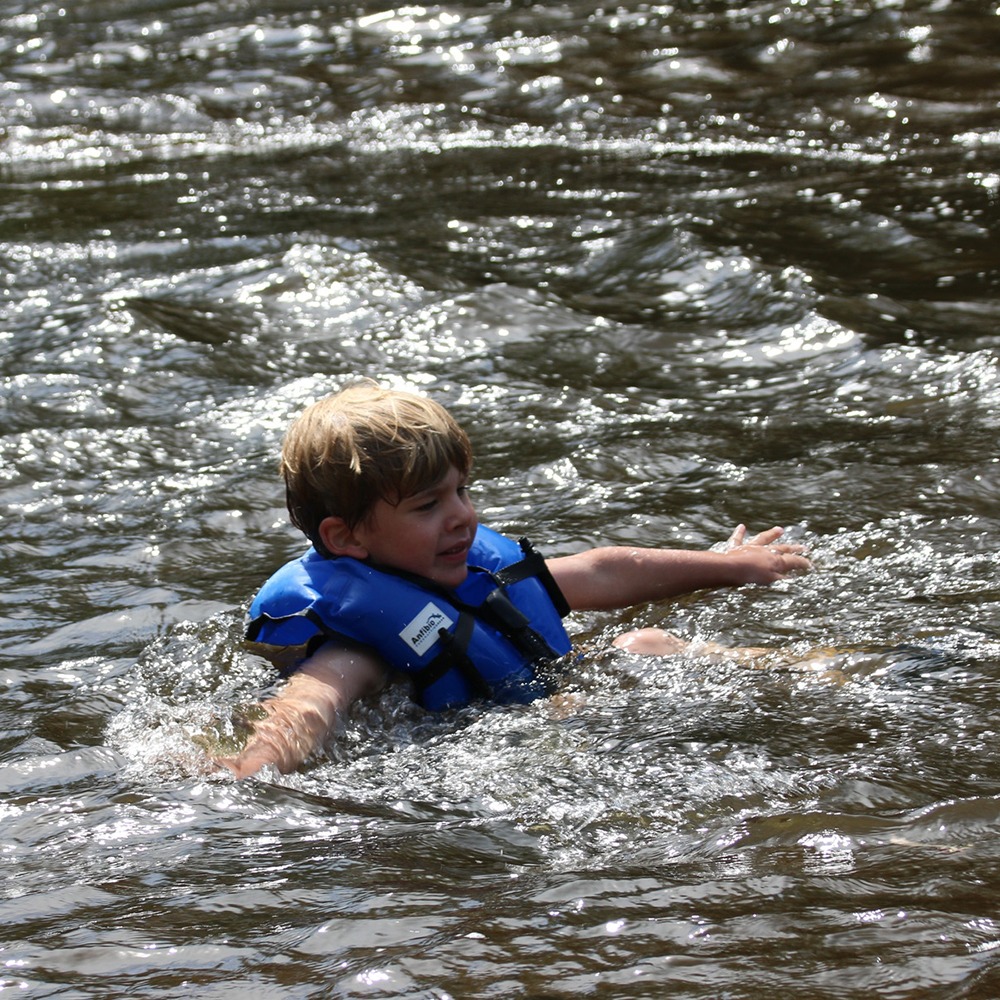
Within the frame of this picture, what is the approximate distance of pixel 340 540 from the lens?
4.20 metres

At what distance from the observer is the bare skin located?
12.1 ft

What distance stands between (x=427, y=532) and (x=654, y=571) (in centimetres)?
95

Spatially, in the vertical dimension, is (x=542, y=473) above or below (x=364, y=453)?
below

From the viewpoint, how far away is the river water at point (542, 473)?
8.65 ft

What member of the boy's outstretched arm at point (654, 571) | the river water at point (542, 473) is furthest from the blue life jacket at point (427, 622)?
the boy's outstretched arm at point (654, 571)

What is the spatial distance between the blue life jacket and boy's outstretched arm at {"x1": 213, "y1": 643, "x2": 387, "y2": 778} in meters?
0.06

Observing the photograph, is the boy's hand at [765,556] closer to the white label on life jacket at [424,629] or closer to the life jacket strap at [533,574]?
the life jacket strap at [533,574]

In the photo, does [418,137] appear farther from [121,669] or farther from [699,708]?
[699,708]

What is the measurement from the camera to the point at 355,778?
3.62 metres

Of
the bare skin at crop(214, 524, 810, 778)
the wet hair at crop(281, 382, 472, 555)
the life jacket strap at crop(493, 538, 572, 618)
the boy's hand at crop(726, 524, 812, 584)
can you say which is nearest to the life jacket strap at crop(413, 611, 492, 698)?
the bare skin at crop(214, 524, 810, 778)

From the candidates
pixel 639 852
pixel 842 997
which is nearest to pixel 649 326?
pixel 639 852

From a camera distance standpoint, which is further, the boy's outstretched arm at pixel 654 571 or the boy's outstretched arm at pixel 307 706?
the boy's outstretched arm at pixel 654 571

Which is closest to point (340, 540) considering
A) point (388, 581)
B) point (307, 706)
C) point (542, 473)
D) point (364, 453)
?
point (388, 581)

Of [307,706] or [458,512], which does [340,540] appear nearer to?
[458,512]
